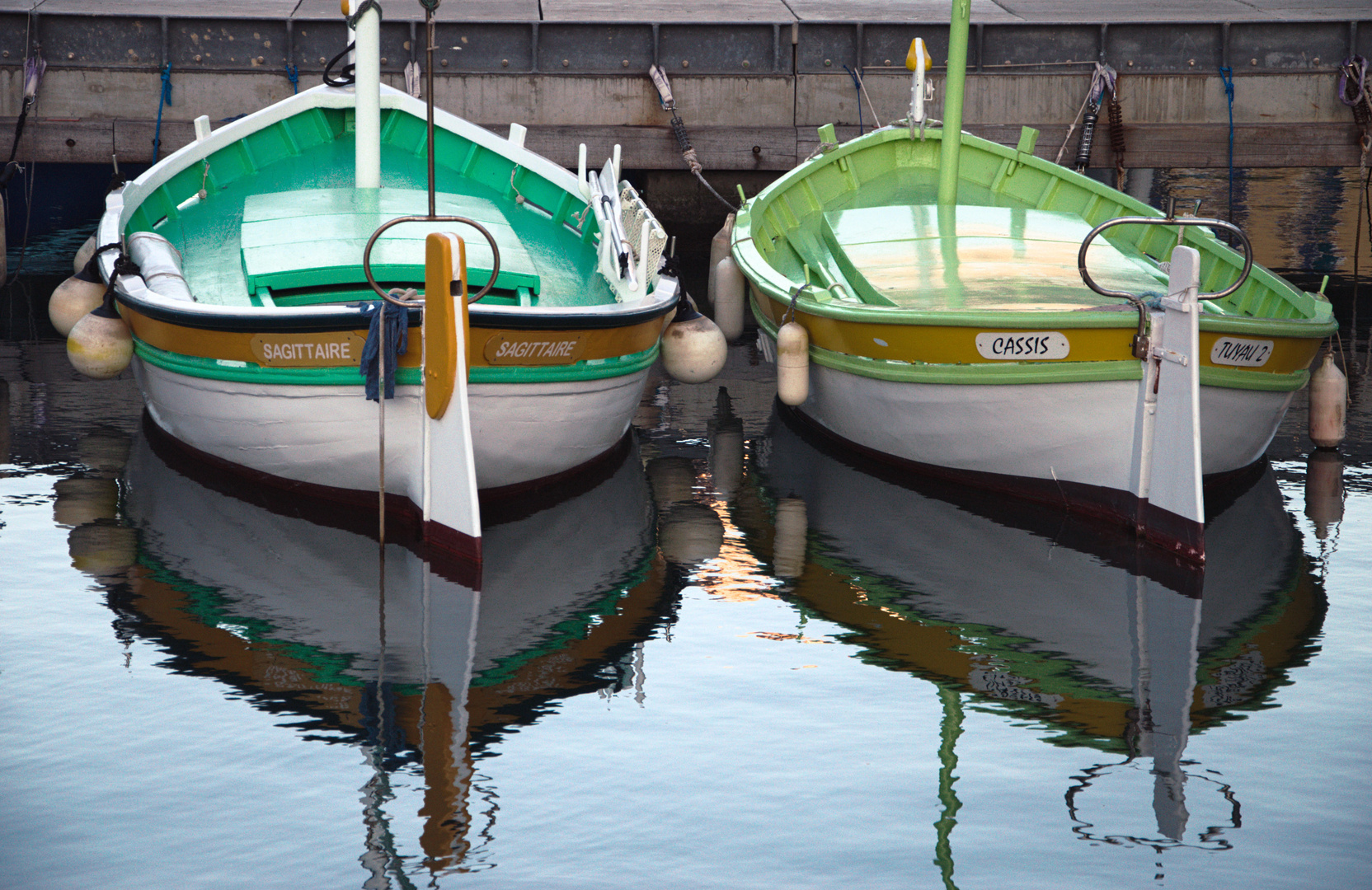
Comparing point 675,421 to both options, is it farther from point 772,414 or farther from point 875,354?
point 875,354

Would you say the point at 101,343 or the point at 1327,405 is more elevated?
the point at 101,343

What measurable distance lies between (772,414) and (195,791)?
7.13 metres

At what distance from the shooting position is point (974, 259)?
10.8 metres

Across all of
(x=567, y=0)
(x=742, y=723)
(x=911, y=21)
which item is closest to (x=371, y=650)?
(x=742, y=723)

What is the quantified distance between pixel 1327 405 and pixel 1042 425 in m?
2.87

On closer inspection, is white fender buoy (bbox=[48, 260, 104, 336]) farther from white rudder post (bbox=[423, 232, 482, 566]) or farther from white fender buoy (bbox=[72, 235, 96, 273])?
white rudder post (bbox=[423, 232, 482, 566])

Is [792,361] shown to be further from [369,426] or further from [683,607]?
[369,426]

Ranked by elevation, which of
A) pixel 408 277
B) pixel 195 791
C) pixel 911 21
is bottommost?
pixel 195 791

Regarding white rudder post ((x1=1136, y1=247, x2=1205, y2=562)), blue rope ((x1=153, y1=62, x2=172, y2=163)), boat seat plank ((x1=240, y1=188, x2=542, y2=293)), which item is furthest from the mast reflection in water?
blue rope ((x1=153, y1=62, x2=172, y2=163))

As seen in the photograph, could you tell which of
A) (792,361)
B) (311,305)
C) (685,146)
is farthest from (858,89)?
(311,305)

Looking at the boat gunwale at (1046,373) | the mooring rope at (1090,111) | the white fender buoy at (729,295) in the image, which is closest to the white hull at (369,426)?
the boat gunwale at (1046,373)

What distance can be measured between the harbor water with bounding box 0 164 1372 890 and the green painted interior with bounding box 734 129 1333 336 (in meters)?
1.26

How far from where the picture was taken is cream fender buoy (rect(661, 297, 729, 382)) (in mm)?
10273

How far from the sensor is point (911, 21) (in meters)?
16.4
